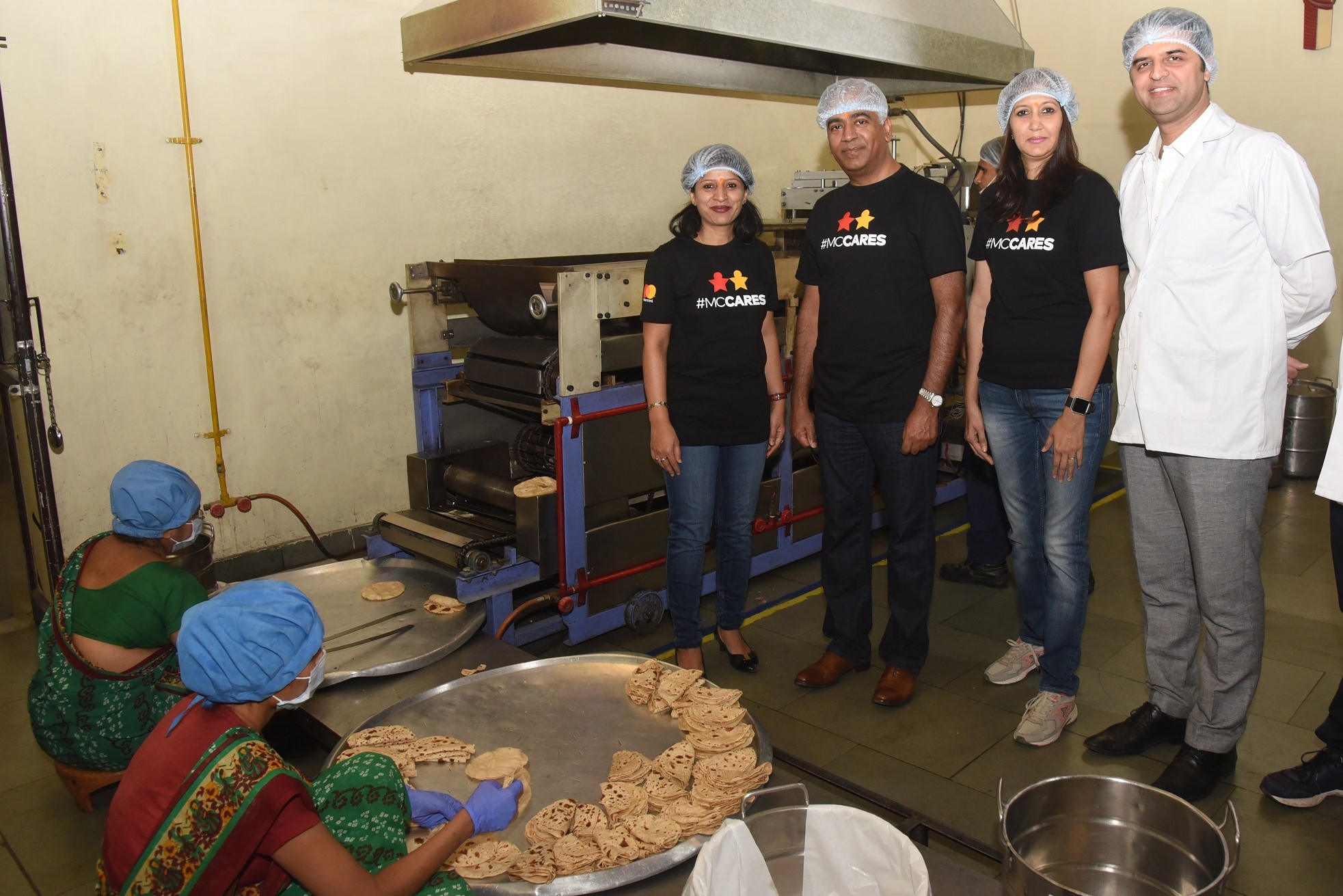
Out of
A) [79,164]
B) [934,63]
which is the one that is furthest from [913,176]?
[79,164]

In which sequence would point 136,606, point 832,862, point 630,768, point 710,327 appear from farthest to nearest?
point 710,327
point 136,606
point 630,768
point 832,862

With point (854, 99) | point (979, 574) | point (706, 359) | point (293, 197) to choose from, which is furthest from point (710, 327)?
point (293, 197)

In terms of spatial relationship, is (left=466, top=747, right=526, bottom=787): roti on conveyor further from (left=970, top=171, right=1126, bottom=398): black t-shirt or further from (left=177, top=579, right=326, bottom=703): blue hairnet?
(left=970, top=171, right=1126, bottom=398): black t-shirt

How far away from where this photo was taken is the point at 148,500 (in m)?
2.23

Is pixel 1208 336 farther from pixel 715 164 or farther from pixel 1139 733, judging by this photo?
pixel 715 164

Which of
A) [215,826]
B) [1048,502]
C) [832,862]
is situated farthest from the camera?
[1048,502]

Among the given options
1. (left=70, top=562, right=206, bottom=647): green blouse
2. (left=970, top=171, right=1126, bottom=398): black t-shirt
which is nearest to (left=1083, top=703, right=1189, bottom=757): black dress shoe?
(left=970, top=171, right=1126, bottom=398): black t-shirt

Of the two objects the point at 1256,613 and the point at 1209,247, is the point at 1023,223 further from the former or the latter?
the point at 1256,613

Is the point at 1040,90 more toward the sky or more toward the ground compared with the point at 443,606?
more toward the sky

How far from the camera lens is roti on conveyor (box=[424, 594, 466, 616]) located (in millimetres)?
2951

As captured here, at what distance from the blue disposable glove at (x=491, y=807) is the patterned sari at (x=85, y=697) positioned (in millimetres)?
997

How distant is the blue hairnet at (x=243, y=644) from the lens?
141 centimetres

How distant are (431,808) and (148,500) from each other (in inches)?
41.1

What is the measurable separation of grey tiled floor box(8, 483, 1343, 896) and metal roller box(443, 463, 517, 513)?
0.53 m
